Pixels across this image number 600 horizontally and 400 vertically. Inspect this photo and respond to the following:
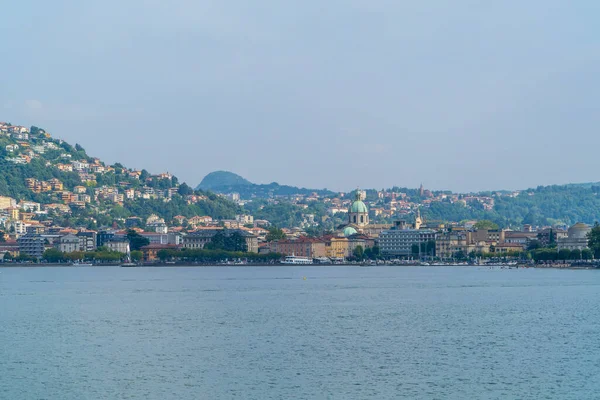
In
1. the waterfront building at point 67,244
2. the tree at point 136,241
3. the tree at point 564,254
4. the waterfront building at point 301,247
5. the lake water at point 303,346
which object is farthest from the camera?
the waterfront building at point 67,244

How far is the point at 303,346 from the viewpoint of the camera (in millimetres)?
29688

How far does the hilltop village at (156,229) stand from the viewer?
368 ft

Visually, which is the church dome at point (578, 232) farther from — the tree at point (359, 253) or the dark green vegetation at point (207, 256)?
the dark green vegetation at point (207, 256)

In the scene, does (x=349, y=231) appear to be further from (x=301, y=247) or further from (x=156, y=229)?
(x=156, y=229)

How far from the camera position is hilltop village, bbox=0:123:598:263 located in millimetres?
112312

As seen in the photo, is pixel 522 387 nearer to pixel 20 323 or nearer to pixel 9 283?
pixel 20 323

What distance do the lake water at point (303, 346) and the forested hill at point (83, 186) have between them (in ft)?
335

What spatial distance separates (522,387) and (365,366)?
4215 millimetres

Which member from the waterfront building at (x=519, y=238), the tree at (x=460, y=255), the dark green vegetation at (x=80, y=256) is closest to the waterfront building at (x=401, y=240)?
the tree at (x=460, y=255)

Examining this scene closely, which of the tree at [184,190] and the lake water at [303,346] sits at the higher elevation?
the tree at [184,190]

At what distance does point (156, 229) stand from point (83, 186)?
30.3 meters

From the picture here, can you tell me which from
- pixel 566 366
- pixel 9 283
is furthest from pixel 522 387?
pixel 9 283

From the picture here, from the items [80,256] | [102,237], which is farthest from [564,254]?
[102,237]

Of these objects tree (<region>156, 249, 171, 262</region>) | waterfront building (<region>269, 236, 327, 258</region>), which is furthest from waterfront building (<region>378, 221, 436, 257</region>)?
tree (<region>156, 249, 171, 262</region>)
